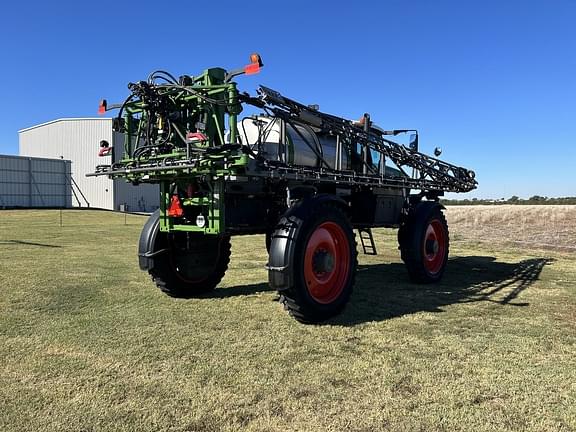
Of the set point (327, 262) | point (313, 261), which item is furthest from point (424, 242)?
point (313, 261)

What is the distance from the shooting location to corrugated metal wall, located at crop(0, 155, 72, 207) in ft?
138

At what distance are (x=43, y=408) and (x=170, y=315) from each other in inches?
102

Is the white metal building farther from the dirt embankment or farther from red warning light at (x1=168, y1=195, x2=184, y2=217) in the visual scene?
red warning light at (x1=168, y1=195, x2=184, y2=217)

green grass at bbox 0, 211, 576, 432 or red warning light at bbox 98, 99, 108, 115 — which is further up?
red warning light at bbox 98, 99, 108, 115

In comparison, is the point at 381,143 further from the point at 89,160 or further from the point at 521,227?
the point at 89,160

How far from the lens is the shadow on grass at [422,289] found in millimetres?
6219

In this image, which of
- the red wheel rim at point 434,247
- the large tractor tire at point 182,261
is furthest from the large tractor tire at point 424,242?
the large tractor tire at point 182,261

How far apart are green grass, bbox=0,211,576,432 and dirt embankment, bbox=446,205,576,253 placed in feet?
26.8

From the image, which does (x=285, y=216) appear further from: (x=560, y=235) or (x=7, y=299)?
(x=560, y=235)

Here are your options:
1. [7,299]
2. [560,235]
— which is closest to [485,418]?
[7,299]

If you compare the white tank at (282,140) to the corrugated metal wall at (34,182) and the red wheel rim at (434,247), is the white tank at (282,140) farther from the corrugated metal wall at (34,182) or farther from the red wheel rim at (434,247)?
the corrugated metal wall at (34,182)

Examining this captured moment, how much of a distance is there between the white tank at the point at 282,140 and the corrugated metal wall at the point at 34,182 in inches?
1663

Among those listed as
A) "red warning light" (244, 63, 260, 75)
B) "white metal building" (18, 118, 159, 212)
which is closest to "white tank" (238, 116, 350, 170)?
"red warning light" (244, 63, 260, 75)

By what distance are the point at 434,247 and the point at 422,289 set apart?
1174 millimetres
